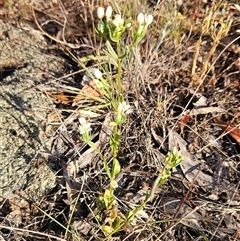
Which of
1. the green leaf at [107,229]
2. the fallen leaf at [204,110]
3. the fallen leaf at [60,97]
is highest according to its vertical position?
the fallen leaf at [60,97]

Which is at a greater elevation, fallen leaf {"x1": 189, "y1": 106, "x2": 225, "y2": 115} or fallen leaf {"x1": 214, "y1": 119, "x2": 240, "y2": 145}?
fallen leaf {"x1": 189, "y1": 106, "x2": 225, "y2": 115}

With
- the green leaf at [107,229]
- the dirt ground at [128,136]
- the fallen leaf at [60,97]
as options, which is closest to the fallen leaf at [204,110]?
the dirt ground at [128,136]

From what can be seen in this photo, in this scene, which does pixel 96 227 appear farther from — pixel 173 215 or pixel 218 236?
pixel 218 236

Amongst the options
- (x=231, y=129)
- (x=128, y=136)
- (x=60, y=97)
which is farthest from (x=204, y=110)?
(x=60, y=97)

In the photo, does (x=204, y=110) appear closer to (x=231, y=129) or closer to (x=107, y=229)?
(x=231, y=129)

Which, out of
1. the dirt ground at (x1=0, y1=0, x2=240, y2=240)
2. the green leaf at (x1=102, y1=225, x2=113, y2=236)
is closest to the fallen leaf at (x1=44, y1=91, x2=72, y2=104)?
the dirt ground at (x1=0, y1=0, x2=240, y2=240)

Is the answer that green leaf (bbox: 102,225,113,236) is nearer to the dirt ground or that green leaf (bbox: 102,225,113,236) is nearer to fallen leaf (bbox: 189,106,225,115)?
the dirt ground

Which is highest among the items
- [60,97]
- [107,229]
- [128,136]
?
[60,97]

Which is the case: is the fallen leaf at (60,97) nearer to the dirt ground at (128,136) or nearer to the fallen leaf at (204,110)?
the dirt ground at (128,136)
